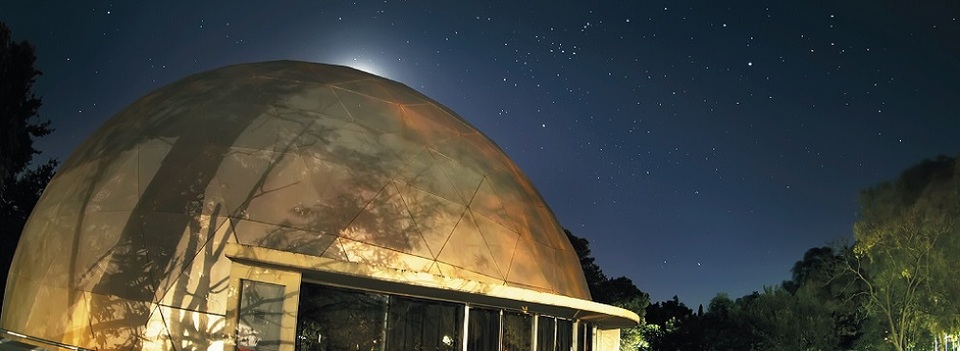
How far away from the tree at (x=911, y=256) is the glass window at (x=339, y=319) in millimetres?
28606

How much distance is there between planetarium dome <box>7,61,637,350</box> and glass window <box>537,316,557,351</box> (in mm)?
145

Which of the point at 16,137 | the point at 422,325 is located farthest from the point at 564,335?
the point at 16,137

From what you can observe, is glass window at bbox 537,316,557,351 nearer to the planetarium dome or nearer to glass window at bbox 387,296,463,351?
the planetarium dome

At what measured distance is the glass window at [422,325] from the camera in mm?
14219

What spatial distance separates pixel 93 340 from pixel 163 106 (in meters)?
5.27

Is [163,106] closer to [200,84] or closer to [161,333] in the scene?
[200,84]

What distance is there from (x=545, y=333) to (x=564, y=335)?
90 centimetres

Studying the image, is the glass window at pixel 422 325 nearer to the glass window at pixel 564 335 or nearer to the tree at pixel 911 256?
the glass window at pixel 564 335

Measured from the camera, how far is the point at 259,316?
1292 cm

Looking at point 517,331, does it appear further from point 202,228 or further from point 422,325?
point 202,228

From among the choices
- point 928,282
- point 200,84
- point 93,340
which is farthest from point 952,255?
point 93,340

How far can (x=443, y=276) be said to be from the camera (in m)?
14.1

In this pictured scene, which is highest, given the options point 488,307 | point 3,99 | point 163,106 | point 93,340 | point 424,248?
point 3,99

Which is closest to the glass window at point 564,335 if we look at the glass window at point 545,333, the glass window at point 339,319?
the glass window at point 545,333
